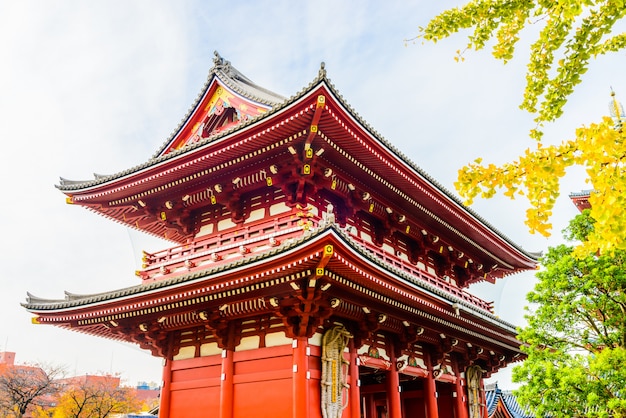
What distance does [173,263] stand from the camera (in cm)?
1380

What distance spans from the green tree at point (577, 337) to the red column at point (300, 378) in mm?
5064

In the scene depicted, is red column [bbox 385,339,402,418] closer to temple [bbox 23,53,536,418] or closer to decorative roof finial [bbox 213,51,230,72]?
temple [bbox 23,53,536,418]

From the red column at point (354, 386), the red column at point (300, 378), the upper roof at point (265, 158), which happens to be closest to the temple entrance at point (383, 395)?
the red column at point (354, 386)

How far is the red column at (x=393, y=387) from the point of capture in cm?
1285

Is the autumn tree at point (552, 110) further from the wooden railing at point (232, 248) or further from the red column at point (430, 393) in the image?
the red column at point (430, 393)

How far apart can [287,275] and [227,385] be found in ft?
11.8

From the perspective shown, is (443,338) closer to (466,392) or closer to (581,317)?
(466,392)

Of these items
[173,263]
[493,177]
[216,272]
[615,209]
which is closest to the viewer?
[615,209]

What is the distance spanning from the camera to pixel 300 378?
1068 centimetres

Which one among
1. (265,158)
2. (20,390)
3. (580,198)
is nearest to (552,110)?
(265,158)

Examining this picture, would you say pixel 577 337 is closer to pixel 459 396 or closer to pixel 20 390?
pixel 459 396

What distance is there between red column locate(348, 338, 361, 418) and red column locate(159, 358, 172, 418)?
5.00 m

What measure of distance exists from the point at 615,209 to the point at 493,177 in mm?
1238

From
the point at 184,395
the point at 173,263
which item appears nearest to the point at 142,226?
the point at 173,263
